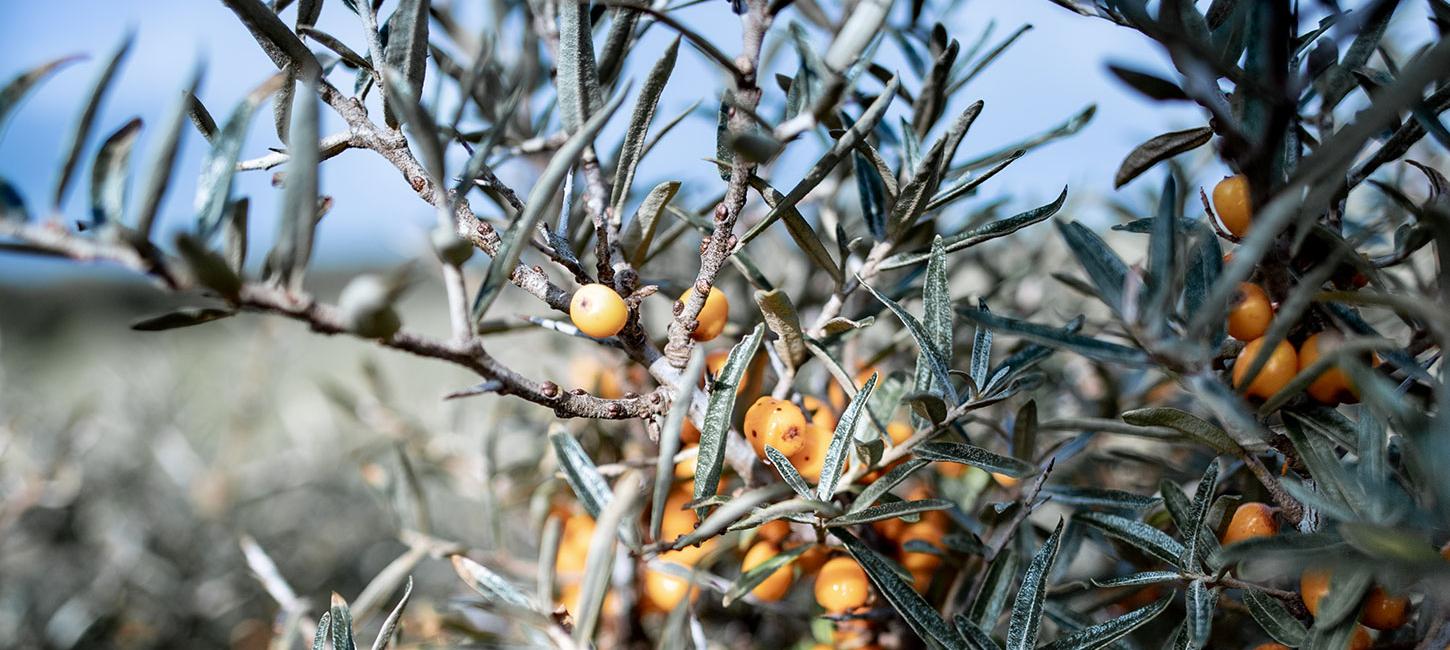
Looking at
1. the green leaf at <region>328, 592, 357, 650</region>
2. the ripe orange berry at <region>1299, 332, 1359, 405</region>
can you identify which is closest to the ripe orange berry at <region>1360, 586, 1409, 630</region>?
the ripe orange berry at <region>1299, 332, 1359, 405</region>

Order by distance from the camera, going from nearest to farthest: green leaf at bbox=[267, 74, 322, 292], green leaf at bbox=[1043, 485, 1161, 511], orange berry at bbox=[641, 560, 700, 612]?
green leaf at bbox=[267, 74, 322, 292]
green leaf at bbox=[1043, 485, 1161, 511]
orange berry at bbox=[641, 560, 700, 612]

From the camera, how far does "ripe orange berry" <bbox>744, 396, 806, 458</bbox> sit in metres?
0.49

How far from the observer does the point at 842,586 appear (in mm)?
565

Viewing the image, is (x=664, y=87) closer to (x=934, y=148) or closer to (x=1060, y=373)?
(x=934, y=148)

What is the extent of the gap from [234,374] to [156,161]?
149 cm

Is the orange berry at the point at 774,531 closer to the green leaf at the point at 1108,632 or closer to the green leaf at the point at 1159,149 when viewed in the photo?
the green leaf at the point at 1108,632

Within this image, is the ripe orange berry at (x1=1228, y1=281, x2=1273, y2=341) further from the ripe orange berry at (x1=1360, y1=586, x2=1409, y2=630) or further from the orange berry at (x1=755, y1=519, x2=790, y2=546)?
the orange berry at (x1=755, y1=519, x2=790, y2=546)

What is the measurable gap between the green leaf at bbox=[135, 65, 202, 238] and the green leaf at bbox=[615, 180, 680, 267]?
0.76 feet

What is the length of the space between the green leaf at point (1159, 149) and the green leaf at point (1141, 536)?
206mm

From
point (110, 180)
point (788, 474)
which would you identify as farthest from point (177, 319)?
point (788, 474)

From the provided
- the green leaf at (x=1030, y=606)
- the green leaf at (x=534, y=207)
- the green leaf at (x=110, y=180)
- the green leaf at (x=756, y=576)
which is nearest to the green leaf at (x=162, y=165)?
the green leaf at (x=110, y=180)

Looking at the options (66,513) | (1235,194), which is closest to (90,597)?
(66,513)

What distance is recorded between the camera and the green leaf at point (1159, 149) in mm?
494

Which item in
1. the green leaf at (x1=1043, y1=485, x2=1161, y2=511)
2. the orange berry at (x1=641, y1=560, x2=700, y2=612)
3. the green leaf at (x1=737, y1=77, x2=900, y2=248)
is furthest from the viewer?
the orange berry at (x1=641, y1=560, x2=700, y2=612)
